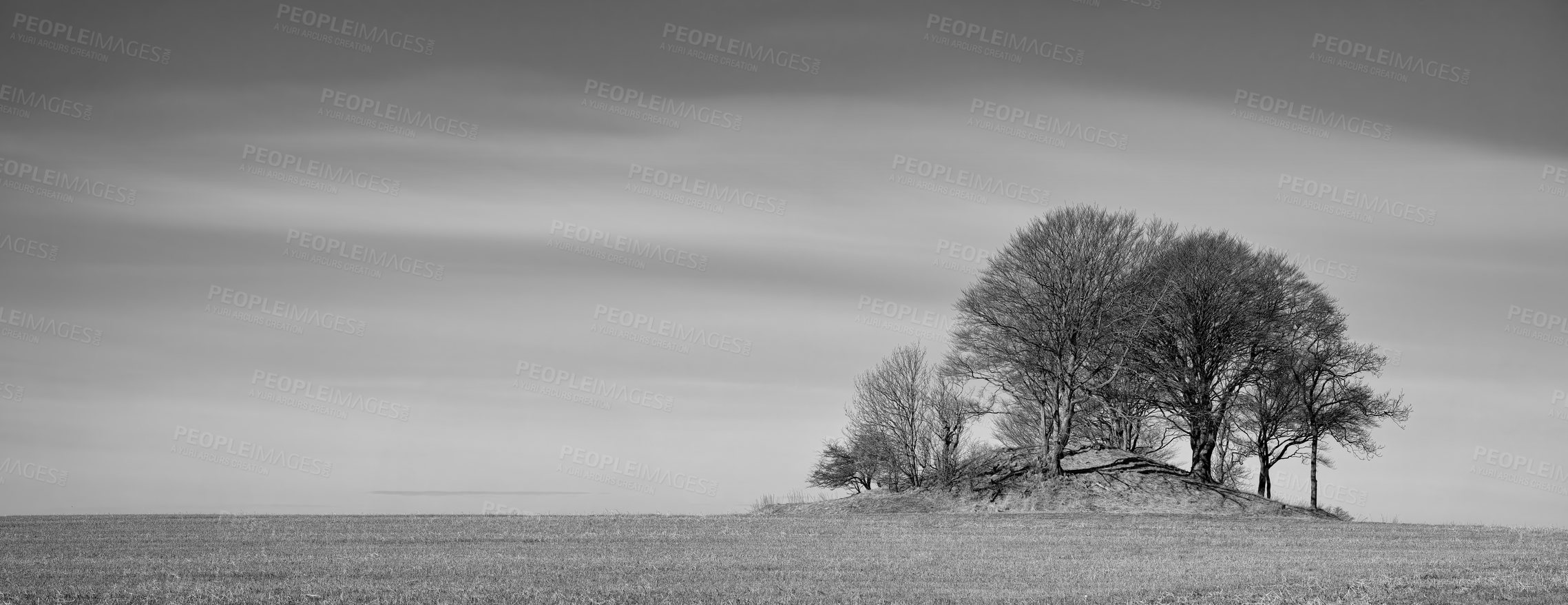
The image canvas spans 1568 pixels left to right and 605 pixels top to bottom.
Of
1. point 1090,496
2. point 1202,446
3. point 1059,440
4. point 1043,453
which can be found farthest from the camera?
point 1202,446

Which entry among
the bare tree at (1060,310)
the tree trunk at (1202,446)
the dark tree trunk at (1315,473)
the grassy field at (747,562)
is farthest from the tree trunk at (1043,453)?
the dark tree trunk at (1315,473)

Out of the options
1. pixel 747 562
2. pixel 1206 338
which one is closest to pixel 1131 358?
pixel 1206 338

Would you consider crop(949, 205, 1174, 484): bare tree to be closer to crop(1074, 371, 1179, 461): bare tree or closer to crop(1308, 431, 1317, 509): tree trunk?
crop(1074, 371, 1179, 461): bare tree

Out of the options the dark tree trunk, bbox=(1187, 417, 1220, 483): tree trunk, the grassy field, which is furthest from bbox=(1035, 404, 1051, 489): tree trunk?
the dark tree trunk

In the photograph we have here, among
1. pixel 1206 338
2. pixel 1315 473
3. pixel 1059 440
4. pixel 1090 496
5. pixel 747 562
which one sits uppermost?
pixel 1206 338

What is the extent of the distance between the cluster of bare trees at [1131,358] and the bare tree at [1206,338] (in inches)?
2.5

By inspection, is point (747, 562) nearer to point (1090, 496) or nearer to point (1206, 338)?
point (1090, 496)

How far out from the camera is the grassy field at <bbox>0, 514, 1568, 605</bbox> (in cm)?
2053

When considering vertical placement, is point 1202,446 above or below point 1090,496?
above

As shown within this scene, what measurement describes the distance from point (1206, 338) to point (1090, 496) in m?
9.37

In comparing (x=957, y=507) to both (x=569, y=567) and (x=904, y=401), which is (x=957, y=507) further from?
(x=569, y=567)

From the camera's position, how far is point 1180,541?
107 ft

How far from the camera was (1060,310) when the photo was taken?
46281mm

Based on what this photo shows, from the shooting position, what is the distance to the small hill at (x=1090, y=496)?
45.5m
